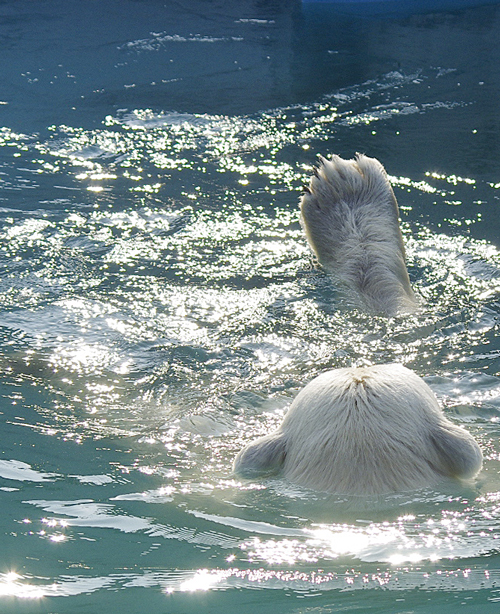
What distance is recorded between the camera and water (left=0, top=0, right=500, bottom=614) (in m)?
2.57

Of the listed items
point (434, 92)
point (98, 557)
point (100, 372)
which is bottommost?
point (98, 557)

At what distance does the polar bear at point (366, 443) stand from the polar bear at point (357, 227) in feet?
Result: 6.00

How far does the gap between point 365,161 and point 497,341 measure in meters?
1.70

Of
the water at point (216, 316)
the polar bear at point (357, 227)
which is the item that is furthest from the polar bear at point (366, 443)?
the polar bear at point (357, 227)

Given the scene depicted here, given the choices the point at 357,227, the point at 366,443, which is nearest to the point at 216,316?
the point at 357,227

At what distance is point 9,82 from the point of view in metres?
10.2

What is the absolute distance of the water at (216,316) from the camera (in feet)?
8.45

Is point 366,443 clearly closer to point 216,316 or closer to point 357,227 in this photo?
point 216,316

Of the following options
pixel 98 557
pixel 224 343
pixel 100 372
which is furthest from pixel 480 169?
pixel 98 557

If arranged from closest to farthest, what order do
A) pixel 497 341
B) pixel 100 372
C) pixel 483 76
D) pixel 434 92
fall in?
pixel 100 372, pixel 497 341, pixel 434 92, pixel 483 76

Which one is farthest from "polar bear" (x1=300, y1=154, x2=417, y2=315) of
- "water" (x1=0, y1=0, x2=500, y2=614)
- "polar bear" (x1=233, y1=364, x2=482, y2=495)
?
"polar bear" (x1=233, y1=364, x2=482, y2=495)

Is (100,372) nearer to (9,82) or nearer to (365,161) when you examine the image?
(365,161)

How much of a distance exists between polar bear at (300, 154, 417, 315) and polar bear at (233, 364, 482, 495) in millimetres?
1829

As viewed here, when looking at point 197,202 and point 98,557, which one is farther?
point 197,202
